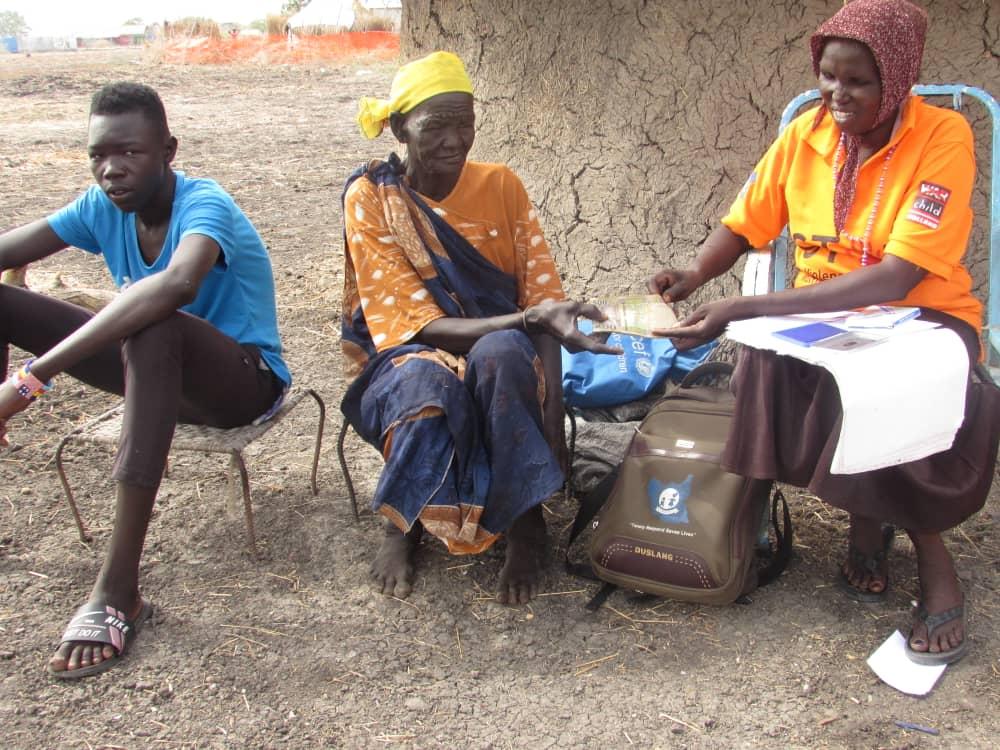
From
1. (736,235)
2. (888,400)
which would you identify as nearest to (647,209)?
(736,235)

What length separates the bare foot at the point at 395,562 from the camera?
Answer: 9.29 ft

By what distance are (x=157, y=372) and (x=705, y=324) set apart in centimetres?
148

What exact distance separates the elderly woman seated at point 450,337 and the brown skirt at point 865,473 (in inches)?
17.2

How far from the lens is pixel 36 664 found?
2537 millimetres

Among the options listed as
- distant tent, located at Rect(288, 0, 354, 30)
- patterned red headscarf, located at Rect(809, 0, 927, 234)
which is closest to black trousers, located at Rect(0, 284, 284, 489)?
patterned red headscarf, located at Rect(809, 0, 927, 234)

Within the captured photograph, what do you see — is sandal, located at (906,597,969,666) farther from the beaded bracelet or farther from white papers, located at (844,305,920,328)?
the beaded bracelet

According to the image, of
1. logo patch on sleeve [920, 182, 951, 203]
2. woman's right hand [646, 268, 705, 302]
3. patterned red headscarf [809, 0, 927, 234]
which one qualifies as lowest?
woman's right hand [646, 268, 705, 302]

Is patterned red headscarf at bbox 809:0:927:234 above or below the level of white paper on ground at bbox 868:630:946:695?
above

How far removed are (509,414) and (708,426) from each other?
625mm

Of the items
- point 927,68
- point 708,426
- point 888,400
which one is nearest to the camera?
point 888,400

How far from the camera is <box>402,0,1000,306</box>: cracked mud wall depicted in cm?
352

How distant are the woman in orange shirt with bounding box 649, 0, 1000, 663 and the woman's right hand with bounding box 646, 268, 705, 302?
0.40 meters

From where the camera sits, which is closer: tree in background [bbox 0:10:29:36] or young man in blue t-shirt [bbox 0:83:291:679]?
young man in blue t-shirt [bbox 0:83:291:679]

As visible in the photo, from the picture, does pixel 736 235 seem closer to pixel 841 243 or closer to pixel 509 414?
pixel 841 243
